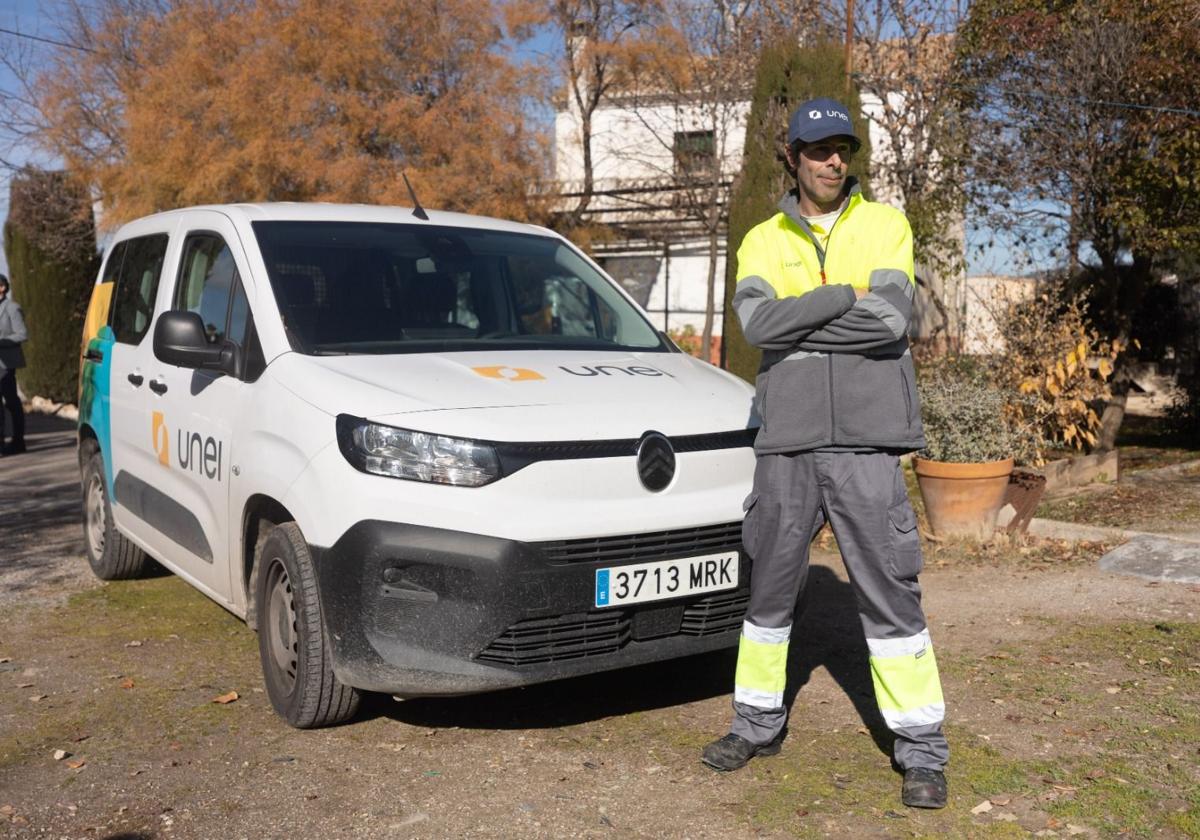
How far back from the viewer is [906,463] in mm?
10250

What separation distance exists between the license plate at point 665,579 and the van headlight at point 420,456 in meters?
0.51

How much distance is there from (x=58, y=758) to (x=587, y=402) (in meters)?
2.17

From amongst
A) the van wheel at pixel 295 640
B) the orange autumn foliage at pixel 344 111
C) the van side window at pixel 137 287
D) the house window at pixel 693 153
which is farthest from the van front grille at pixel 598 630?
the house window at pixel 693 153

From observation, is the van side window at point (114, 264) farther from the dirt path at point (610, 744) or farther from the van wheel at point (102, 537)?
the dirt path at point (610, 744)

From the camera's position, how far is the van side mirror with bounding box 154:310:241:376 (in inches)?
175

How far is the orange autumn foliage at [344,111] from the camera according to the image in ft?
50.6

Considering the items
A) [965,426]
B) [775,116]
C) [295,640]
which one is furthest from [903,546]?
[775,116]

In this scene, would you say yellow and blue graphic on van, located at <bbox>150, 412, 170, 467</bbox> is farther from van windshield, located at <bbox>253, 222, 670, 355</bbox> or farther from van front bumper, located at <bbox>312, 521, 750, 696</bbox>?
van front bumper, located at <bbox>312, 521, 750, 696</bbox>

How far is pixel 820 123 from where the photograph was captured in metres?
3.57

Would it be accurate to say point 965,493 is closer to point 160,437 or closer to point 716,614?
point 716,614

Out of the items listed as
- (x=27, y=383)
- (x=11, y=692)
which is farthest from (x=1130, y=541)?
(x=27, y=383)

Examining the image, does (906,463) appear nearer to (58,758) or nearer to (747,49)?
→ (58,758)

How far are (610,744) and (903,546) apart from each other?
1.29 meters

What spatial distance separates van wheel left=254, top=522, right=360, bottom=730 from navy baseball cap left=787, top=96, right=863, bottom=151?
2.10m
